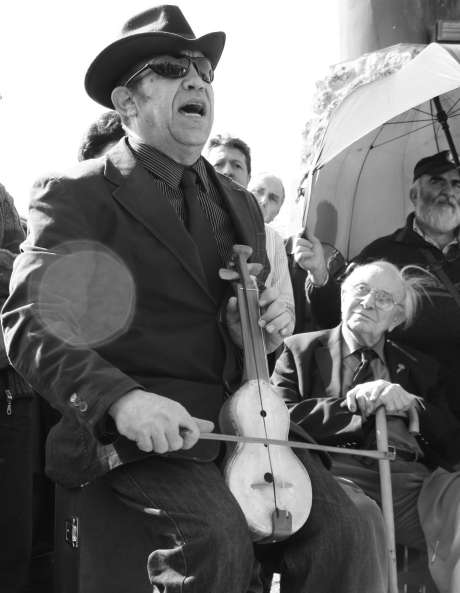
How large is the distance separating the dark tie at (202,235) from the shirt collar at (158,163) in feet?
0.12

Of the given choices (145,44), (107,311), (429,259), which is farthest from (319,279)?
(107,311)

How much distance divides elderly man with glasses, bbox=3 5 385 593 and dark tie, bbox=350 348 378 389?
1.22 meters

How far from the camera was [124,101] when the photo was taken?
2.97 meters

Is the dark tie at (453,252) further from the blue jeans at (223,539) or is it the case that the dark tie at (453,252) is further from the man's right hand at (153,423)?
the man's right hand at (153,423)

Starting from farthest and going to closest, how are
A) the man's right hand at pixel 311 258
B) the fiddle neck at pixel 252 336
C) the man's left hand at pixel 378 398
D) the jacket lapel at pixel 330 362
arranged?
1. the man's right hand at pixel 311 258
2. the jacket lapel at pixel 330 362
3. the man's left hand at pixel 378 398
4. the fiddle neck at pixel 252 336

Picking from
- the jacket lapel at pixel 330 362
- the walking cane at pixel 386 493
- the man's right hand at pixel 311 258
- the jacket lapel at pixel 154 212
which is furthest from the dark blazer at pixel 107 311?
the man's right hand at pixel 311 258

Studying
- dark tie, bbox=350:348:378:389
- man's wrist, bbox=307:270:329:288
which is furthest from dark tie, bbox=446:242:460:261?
dark tie, bbox=350:348:378:389

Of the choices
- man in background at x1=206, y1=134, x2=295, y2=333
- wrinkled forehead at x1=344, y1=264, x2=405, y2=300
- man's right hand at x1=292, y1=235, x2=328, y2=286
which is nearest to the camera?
wrinkled forehead at x1=344, y1=264, x2=405, y2=300

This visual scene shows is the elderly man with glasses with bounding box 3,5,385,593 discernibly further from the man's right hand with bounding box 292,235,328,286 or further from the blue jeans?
the man's right hand with bounding box 292,235,328,286

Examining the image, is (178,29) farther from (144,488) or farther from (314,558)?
(314,558)

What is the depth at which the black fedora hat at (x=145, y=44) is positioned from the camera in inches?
112

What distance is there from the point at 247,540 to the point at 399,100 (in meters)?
2.72

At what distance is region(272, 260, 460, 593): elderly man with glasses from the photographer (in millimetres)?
3832

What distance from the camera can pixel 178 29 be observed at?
2.91 meters
